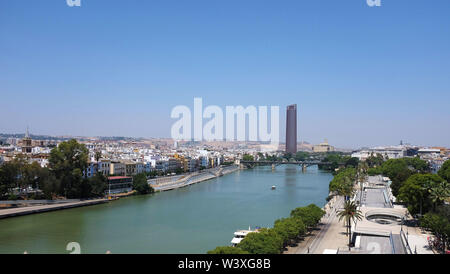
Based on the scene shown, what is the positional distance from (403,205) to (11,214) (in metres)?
6.91

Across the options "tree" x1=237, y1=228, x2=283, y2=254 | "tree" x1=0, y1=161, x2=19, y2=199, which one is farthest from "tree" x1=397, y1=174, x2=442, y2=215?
"tree" x1=0, y1=161, x2=19, y2=199

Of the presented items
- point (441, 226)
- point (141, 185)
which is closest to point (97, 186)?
point (141, 185)

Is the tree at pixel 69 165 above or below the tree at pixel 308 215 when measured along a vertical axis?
above

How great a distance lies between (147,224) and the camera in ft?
19.5

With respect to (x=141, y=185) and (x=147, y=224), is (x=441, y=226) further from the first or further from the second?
(x=141, y=185)

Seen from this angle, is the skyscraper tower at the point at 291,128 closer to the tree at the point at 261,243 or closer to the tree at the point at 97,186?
the tree at the point at 97,186

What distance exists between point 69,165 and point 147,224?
3048 millimetres

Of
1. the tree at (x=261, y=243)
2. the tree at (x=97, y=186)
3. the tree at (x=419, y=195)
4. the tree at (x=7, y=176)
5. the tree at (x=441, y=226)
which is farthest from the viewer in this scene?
the tree at (x=97, y=186)

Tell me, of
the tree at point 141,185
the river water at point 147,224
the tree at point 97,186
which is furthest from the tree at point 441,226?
the tree at point 141,185

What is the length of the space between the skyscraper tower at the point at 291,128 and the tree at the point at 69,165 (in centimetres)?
1746

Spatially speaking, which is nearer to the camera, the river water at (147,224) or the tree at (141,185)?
the river water at (147,224)

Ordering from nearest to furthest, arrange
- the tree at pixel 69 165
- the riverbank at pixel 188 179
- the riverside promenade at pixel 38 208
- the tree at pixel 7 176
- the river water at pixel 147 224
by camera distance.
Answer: the river water at pixel 147 224, the riverside promenade at pixel 38 208, the tree at pixel 7 176, the tree at pixel 69 165, the riverbank at pixel 188 179

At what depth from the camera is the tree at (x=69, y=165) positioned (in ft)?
26.0

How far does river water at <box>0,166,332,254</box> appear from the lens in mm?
4562
